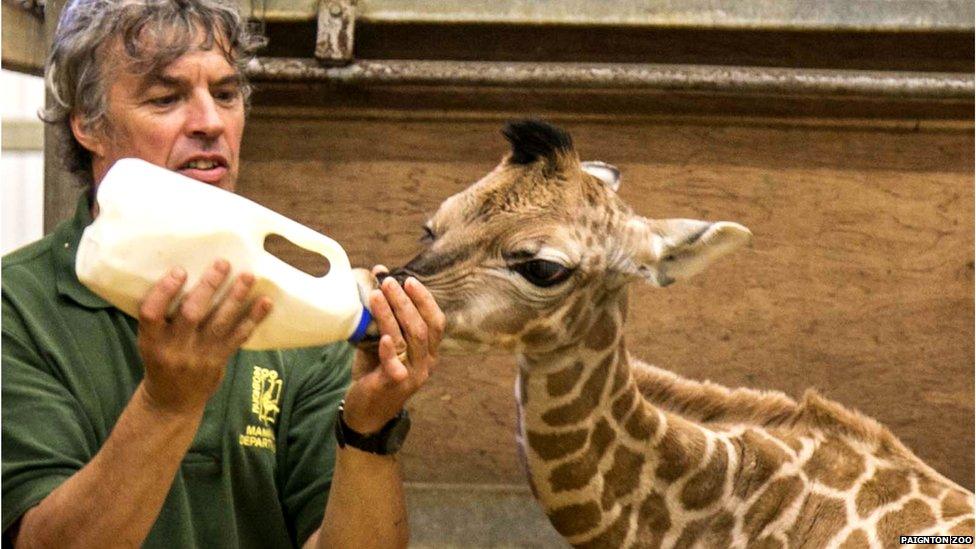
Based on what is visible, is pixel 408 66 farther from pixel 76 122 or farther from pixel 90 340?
pixel 90 340

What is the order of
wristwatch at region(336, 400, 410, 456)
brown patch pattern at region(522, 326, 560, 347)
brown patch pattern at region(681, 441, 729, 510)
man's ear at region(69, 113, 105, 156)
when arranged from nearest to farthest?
wristwatch at region(336, 400, 410, 456), man's ear at region(69, 113, 105, 156), brown patch pattern at region(522, 326, 560, 347), brown patch pattern at region(681, 441, 729, 510)

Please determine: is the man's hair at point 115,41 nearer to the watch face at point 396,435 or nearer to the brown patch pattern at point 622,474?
the watch face at point 396,435

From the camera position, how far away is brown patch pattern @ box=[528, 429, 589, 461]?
79.8 inches

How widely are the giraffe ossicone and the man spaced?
0.95 ft

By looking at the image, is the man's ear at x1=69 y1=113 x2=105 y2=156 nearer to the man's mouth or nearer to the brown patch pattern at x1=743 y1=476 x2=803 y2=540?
the man's mouth

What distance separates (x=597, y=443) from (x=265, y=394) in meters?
0.55

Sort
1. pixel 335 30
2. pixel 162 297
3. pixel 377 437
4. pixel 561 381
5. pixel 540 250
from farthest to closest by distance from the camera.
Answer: pixel 335 30 < pixel 561 381 < pixel 540 250 < pixel 377 437 < pixel 162 297

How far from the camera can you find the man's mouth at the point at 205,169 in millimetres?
1780

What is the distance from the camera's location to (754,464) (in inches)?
82.7

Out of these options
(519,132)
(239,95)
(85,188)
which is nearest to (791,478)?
(519,132)

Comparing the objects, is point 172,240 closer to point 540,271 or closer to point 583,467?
point 540,271

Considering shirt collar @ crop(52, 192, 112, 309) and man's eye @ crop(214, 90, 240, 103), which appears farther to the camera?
man's eye @ crop(214, 90, 240, 103)

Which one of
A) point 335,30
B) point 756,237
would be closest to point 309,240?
Answer: point 335,30

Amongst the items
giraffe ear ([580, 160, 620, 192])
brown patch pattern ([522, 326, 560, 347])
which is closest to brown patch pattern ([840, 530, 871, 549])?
brown patch pattern ([522, 326, 560, 347])
